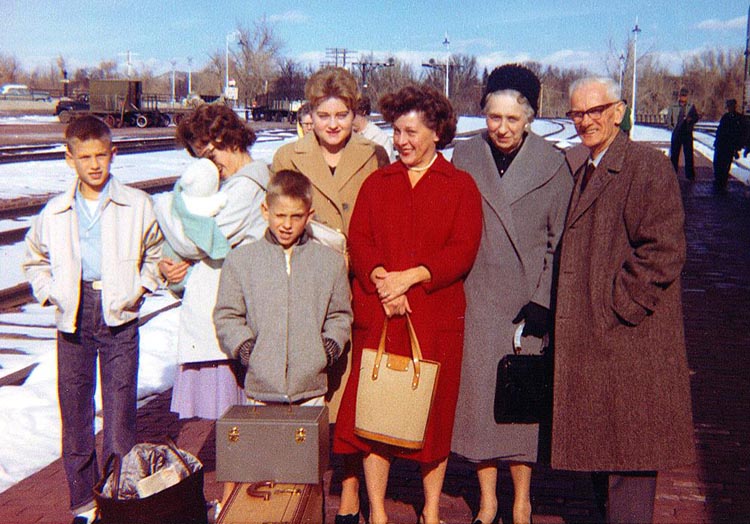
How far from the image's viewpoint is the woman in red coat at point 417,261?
3.54 m

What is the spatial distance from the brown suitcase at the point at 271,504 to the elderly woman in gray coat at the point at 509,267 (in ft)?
2.49

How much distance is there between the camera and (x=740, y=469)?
4.59 metres

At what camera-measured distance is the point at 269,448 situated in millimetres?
3230

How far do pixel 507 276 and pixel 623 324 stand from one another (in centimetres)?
56

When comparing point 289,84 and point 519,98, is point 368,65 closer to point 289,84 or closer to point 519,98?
point 289,84

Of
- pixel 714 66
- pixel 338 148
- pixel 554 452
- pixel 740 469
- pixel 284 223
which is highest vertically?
pixel 714 66

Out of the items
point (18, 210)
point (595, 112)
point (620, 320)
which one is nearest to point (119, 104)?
point (18, 210)

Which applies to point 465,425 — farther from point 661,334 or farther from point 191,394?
point 191,394

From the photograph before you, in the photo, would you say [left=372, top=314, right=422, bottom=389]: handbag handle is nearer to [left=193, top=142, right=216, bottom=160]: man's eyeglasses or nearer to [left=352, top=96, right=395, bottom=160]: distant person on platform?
[left=193, top=142, right=216, bottom=160]: man's eyeglasses

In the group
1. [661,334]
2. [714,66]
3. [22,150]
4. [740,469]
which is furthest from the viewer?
[714,66]

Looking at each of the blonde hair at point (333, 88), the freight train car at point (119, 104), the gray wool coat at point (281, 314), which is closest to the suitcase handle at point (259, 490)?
the gray wool coat at point (281, 314)

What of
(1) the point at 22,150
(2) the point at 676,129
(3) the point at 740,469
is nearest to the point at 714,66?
(2) the point at 676,129

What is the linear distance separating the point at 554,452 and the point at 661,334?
632 millimetres

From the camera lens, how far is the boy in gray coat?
11.5 ft
